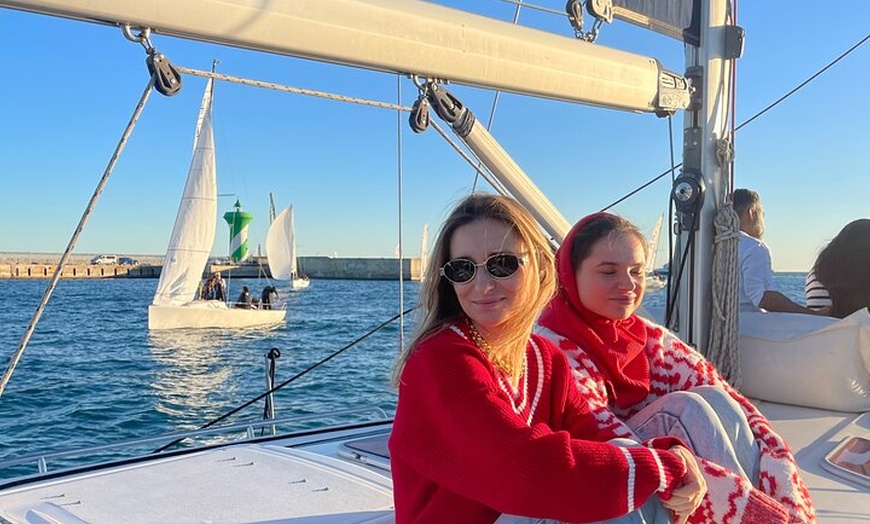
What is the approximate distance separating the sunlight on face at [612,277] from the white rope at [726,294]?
1220 millimetres

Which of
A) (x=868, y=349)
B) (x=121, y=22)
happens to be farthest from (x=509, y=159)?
(x=868, y=349)

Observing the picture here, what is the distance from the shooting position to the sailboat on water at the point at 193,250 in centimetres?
2544

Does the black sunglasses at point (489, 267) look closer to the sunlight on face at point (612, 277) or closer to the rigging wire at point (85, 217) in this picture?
the sunlight on face at point (612, 277)

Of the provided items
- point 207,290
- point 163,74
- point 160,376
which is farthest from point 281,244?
point 163,74

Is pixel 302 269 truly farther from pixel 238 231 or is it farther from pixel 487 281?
pixel 487 281

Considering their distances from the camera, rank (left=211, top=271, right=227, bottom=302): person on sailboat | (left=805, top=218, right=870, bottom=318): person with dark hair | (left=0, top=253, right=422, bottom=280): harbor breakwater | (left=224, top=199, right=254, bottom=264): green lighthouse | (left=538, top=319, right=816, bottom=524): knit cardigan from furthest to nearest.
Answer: (left=0, top=253, right=422, bottom=280): harbor breakwater, (left=224, top=199, right=254, bottom=264): green lighthouse, (left=211, top=271, right=227, bottom=302): person on sailboat, (left=805, top=218, right=870, bottom=318): person with dark hair, (left=538, top=319, right=816, bottom=524): knit cardigan

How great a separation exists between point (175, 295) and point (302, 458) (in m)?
25.3

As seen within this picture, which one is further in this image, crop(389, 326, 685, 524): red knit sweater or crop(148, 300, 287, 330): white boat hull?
crop(148, 300, 287, 330): white boat hull

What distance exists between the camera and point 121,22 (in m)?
1.68

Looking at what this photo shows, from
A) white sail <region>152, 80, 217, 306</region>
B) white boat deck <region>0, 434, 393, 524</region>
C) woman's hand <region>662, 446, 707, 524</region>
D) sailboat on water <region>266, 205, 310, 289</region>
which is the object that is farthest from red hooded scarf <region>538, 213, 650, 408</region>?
sailboat on water <region>266, 205, 310, 289</region>

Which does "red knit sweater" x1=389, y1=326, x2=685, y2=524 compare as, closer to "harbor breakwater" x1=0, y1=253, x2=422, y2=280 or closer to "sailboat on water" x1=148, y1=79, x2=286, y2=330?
"sailboat on water" x1=148, y1=79, x2=286, y2=330

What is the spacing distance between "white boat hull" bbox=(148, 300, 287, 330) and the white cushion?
24676 mm

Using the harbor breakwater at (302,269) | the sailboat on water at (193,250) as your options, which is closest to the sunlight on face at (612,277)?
the sailboat on water at (193,250)

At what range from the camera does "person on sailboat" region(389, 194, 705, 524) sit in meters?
1.31
